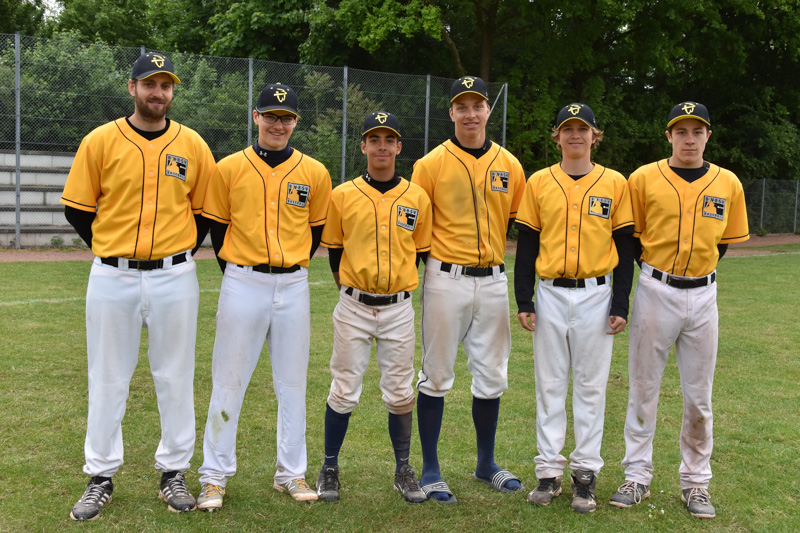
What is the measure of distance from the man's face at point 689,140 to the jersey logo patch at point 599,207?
53 centimetres

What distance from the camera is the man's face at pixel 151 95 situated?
401 cm

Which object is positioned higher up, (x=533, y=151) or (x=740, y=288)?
(x=533, y=151)

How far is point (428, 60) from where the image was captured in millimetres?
22375

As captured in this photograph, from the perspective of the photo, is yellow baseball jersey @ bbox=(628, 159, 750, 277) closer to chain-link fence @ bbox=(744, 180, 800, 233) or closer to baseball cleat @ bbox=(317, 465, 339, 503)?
baseball cleat @ bbox=(317, 465, 339, 503)

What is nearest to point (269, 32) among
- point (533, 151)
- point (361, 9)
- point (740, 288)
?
point (361, 9)

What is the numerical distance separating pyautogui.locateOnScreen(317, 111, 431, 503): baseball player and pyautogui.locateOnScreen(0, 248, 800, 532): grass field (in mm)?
360

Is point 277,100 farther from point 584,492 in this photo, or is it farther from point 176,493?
point 584,492

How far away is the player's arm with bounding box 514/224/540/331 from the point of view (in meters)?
4.42

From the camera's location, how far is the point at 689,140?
432 cm

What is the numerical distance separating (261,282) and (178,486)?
49.6 inches

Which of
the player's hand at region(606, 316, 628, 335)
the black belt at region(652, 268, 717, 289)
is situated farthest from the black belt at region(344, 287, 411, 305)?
the black belt at region(652, 268, 717, 289)

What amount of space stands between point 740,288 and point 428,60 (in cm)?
1272

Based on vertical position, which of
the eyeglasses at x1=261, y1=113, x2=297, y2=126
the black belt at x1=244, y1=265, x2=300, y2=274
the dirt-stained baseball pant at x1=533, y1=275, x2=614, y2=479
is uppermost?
the eyeglasses at x1=261, y1=113, x2=297, y2=126

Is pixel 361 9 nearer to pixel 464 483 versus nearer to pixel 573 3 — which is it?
pixel 573 3
